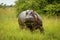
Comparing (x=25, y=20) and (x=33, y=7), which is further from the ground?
(x=25, y=20)

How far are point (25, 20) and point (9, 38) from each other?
184 centimetres

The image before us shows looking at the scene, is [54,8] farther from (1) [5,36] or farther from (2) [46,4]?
(1) [5,36]

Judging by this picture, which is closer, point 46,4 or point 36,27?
point 36,27

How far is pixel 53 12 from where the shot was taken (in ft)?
42.0

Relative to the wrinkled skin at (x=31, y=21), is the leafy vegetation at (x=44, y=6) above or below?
below

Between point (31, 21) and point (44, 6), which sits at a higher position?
point (31, 21)

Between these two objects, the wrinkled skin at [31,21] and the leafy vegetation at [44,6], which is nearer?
the wrinkled skin at [31,21]

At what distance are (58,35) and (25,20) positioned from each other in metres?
1.26

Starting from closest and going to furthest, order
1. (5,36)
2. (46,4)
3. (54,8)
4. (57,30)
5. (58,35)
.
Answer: (5,36)
(58,35)
(57,30)
(54,8)
(46,4)

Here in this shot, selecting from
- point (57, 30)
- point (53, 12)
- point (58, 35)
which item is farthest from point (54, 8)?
point (58, 35)

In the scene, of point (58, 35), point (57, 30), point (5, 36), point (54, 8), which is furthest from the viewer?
point (54, 8)

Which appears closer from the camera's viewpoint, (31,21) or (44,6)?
(31,21)

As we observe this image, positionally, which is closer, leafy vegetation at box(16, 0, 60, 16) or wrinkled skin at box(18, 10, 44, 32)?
wrinkled skin at box(18, 10, 44, 32)

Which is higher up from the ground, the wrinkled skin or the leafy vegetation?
the wrinkled skin
